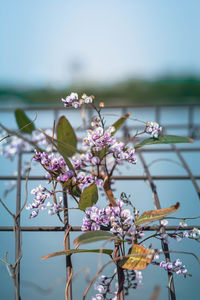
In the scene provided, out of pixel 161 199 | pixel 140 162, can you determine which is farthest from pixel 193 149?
pixel 161 199

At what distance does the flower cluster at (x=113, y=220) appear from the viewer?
0.71m

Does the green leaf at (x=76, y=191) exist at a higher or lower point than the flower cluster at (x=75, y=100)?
lower

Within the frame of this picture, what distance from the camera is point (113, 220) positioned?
0.73 meters

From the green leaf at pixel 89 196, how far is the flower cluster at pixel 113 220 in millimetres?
31

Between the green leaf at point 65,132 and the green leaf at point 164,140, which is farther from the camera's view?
the green leaf at point 65,132

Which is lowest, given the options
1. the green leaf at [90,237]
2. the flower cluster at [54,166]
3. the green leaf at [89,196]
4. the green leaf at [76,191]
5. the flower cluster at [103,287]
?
the flower cluster at [103,287]

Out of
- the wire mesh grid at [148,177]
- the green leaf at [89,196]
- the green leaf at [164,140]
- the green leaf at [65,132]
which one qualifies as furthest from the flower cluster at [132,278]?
the green leaf at [65,132]

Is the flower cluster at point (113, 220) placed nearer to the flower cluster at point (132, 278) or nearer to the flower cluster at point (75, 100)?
the flower cluster at point (132, 278)

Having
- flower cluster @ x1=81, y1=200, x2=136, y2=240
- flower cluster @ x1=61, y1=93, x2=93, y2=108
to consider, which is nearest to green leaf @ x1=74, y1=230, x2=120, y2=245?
flower cluster @ x1=81, y1=200, x2=136, y2=240

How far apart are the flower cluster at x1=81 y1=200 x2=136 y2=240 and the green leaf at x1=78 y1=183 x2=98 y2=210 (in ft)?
0.10

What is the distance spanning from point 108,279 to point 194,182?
24.1 inches

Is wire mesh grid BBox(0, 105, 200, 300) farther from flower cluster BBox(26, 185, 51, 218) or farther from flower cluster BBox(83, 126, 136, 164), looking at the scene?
flower cluster BBox(83, 126, 136, 164)

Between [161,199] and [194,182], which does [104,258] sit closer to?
[161,199]

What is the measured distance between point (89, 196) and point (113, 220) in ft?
0.29
